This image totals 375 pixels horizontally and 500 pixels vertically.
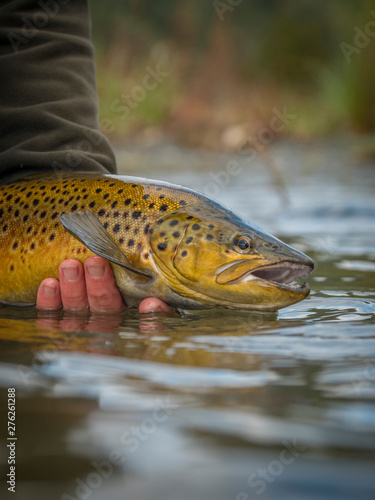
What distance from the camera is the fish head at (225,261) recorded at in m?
2.72

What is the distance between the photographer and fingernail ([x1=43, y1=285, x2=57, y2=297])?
291 cm

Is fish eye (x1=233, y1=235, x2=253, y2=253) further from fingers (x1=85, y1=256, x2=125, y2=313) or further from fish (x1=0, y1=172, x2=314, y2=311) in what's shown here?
fingers (x1=85, y1=256, x2=125, y2=313)

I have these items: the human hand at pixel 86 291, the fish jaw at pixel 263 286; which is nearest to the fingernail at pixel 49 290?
the human hand at pixel 86 291

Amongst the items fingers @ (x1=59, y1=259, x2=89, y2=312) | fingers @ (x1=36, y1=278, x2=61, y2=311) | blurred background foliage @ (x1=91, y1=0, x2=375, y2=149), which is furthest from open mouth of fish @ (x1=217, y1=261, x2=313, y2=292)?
blurred background foliage @ (x1=91, y1=0, x2=375, y2=149)

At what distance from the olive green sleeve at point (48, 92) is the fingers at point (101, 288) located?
2.44 ft

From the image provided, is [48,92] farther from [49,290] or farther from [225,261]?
[225,261]

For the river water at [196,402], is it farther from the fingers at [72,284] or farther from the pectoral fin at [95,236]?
the pectoral fin at [95,236]

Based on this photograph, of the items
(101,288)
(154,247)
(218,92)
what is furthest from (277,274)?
(218,92)

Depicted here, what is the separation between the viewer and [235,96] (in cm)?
1741

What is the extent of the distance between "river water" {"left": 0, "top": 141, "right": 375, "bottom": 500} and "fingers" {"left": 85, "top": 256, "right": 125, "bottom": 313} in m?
0.07

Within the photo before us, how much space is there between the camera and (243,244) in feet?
9.16

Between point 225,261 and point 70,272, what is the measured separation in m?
0.59

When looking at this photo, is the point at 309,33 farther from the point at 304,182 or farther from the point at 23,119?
the point at 23,119

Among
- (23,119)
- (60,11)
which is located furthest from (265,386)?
(60,11)
